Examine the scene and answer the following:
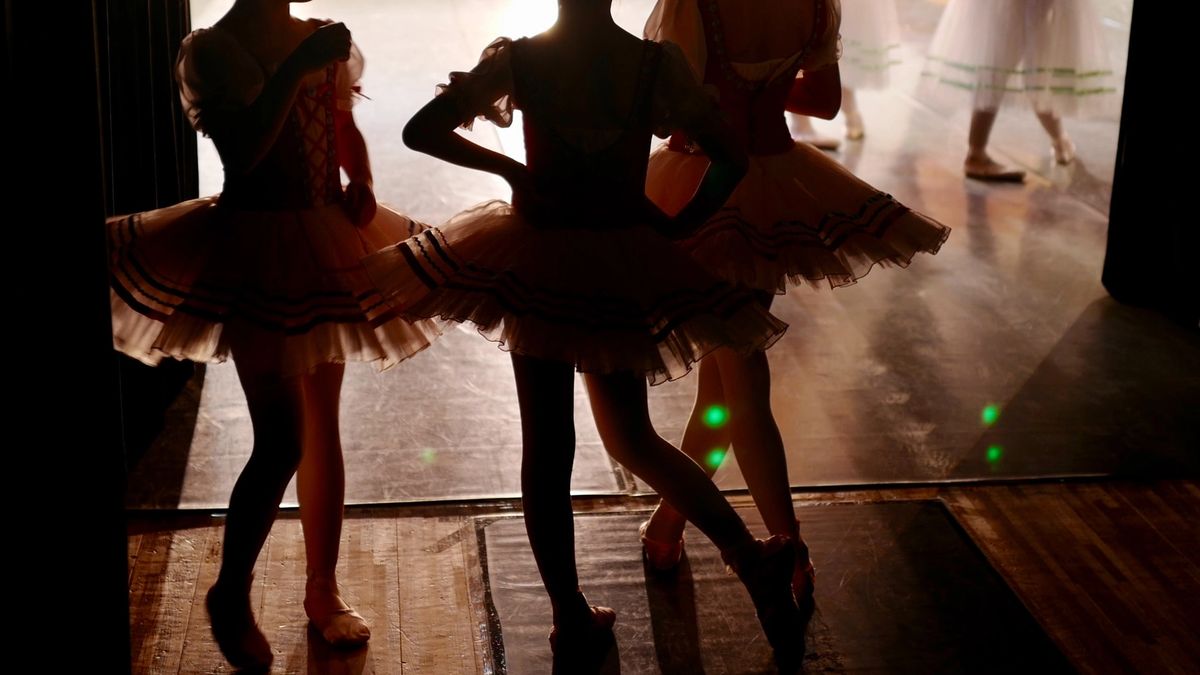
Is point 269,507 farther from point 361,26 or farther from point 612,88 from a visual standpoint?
point 361,26

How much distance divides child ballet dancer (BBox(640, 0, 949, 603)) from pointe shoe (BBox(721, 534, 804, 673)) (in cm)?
15

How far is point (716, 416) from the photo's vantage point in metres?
2.95

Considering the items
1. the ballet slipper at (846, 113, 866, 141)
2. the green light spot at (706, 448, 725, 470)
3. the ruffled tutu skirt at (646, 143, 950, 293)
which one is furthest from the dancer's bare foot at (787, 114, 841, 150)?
the ruffled tutu skirt at (646, 143, 950, 293)

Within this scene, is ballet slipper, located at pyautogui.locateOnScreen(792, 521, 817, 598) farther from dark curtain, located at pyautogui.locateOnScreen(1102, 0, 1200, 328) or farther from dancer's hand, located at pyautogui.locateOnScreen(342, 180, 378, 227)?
dark curtain, located at pyautogui.locateOnScreen(1102, 0, 1200, 328)

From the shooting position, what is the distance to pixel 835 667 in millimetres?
2693

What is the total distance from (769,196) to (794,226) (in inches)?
3.3

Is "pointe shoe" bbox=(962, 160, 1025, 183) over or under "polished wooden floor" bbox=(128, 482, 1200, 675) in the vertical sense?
over

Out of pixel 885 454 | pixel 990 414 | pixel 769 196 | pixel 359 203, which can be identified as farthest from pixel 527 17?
pixel 359 203

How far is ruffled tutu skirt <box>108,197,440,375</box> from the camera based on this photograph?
7.59ft

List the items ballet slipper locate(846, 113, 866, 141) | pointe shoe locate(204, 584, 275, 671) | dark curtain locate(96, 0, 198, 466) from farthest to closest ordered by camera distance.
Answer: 1. ballet slipper locate(846, 113, 866, 141)
2. dark curtain locate(96, 0, 198, 466)
3. pointe shoe locate(204, 584, 275, 671)

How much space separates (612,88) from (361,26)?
671 cm

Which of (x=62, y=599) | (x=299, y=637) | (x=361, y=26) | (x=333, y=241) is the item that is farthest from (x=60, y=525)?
(x=361, y=26)

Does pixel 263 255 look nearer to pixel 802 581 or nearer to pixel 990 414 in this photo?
pixel 802 581

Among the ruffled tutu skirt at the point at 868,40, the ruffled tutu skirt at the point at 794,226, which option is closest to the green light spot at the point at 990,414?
the ruffled tutu skirt at the point at 794,226
